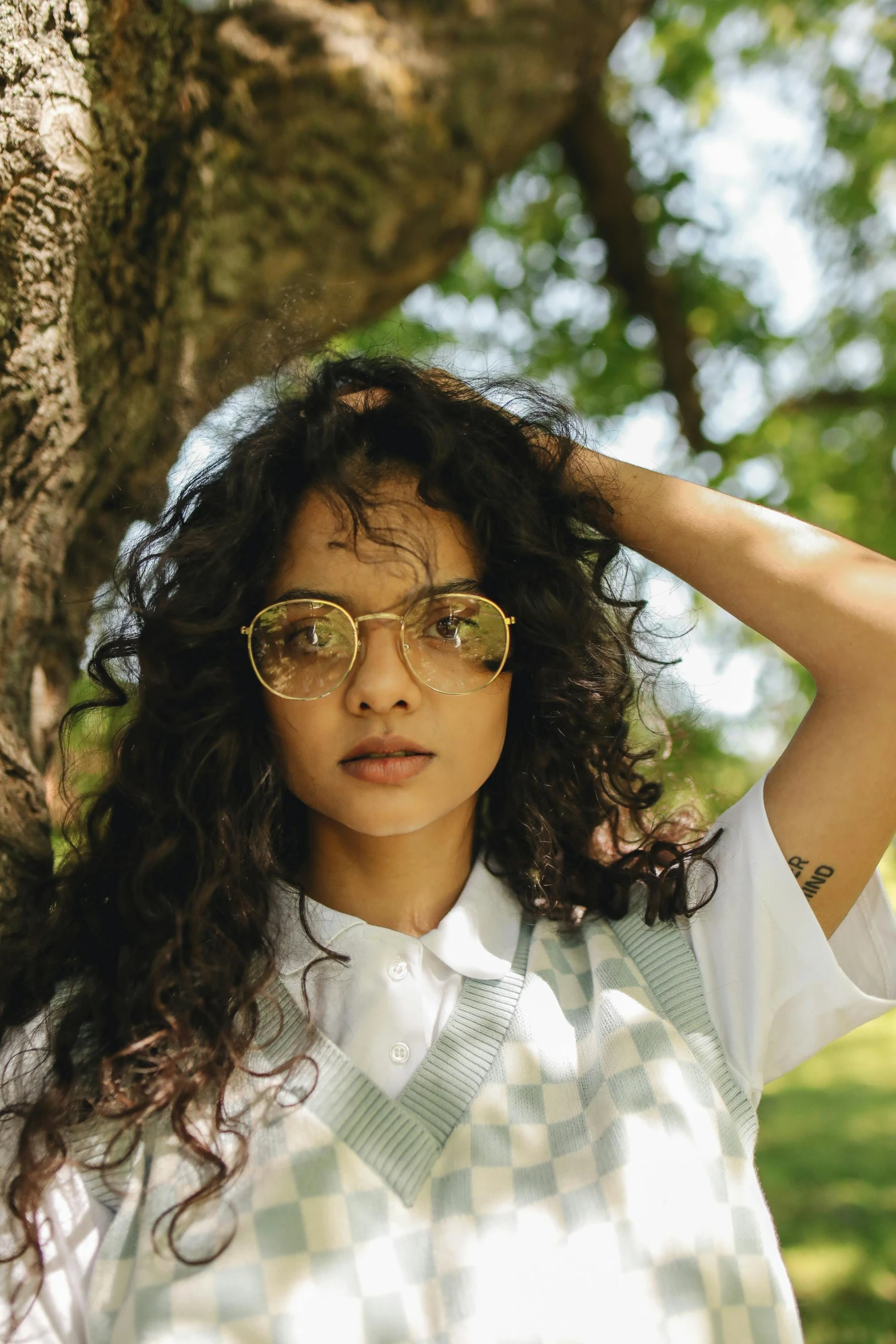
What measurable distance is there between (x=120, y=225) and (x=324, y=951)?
1318 mm

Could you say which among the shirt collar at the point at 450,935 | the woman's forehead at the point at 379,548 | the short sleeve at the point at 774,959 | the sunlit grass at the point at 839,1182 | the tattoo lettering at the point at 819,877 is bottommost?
the sunlit grass at the point at 839,1182

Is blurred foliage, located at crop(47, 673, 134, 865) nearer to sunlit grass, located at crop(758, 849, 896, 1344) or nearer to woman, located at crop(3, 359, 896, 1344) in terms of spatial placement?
woman, located at crop(3, 359, 896, 1344)

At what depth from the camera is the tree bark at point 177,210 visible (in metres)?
1.77

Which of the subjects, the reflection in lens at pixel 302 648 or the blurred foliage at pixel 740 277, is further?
the blurred foliage at pixel 740 277

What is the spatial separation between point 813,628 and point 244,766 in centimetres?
104

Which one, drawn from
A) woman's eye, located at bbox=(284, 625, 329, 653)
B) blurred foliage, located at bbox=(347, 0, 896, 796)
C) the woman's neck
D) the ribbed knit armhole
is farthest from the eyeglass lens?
blurred foliage, located at bbox=(347, 0, 896, 796)

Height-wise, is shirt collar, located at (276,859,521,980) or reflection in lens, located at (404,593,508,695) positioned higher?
reflection in lens, located at (404,593,508,695)

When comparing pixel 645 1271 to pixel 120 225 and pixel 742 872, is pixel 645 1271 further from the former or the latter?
pixel 120 225

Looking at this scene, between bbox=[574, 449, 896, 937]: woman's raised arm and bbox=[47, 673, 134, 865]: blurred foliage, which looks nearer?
bbox=[574, 449, 896, 937]: woman's raised arm

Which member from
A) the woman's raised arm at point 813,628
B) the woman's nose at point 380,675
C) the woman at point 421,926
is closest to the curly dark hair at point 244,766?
the woman at point 421,926

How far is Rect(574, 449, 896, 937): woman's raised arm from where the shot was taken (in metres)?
1.79

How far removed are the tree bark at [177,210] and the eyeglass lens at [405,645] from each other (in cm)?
49

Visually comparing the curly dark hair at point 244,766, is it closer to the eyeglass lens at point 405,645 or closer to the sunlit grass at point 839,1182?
the eyeglass lens at point 405,645

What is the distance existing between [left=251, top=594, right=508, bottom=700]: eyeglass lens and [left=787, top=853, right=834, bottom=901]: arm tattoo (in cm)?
59
